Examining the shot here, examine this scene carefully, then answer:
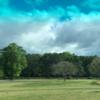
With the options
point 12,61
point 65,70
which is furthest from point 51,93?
point 12,61

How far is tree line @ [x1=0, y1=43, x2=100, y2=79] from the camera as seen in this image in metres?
119

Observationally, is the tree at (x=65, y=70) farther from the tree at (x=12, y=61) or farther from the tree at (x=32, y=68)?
the tree at (x=32, y=68)

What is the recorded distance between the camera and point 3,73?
122m

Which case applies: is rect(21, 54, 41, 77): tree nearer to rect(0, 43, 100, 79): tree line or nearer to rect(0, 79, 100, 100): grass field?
rect(0, 43, 100, 79): tree line

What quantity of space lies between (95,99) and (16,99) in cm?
630

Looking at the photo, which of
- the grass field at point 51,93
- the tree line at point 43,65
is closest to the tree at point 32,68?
the tree line at point 43,65

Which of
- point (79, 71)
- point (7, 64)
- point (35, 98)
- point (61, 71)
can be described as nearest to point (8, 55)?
point (7, 64)

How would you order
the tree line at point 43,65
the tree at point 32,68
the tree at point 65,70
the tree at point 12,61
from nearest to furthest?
the tree at point 65,70 < the tree line at point 43,65 < the tree at point 12,61 < the tree at point 32,68

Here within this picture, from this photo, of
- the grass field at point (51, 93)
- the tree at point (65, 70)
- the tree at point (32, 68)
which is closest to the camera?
the grass field at point (51, 93)

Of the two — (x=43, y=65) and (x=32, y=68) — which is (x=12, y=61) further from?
(x=43, y=65)

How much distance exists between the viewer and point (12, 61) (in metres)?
121

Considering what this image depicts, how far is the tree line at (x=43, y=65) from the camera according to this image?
390 feet

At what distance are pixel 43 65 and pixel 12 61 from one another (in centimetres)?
2734

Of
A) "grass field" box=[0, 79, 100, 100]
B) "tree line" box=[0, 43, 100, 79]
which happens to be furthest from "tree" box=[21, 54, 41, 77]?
"grass field" box=[0, 79, 100, 100]
